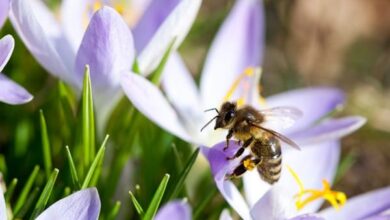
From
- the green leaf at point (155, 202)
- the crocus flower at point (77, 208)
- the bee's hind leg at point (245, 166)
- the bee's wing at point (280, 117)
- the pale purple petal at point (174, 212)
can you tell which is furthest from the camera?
the bee's wing at point (280, 117)

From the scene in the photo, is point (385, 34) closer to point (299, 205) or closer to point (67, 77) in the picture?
point (299, 205)

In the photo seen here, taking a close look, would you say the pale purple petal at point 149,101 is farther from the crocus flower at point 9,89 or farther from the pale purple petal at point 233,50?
the pale purple petal at point 233,50

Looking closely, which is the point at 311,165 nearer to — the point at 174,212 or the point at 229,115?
the point at 229,115

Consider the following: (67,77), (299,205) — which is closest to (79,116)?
(67,77)

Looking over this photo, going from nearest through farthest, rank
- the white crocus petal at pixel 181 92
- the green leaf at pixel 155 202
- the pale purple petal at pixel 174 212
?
the pale purple petal at pixel 174 212 → the green leaf at pixel 155 202 → the white crocus petal at pixel 181 92

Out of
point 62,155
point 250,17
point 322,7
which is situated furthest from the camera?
point 322,7

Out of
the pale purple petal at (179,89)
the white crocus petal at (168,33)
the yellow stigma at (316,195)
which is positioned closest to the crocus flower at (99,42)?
the white crocus petal at (168,33)

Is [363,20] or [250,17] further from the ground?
[250,17]
